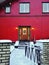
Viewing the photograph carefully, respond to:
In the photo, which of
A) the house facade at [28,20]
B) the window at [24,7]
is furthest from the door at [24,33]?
the window at [24,7]

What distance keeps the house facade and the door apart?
48 cm

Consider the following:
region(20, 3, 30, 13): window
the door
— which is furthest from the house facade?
the door

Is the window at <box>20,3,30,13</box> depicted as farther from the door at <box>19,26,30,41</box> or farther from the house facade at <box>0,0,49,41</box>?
the door at <box>19,26,30,41</box>

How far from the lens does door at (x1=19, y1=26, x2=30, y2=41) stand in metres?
25.7

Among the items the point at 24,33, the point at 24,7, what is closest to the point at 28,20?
the point at 24,7

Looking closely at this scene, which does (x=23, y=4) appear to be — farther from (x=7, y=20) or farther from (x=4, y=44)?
(x=4, y=44)

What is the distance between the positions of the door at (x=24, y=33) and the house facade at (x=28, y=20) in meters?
0.48

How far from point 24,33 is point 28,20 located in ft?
6.89

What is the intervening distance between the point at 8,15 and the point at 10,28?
151cm

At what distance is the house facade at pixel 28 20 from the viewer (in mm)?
24922

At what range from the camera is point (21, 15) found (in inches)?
987

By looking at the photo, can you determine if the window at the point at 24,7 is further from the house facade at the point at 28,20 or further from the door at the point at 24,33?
the door at the point at 24,33

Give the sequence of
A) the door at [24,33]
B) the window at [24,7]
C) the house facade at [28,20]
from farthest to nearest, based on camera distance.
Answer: the door at [24,33]
the window at [24,7]
the house facade at [28,20]

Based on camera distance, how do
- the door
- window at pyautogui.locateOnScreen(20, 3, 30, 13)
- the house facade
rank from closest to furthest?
the house facade → window at pyautogui.locateOnScreen(20, 3, 30, 13) → the door
